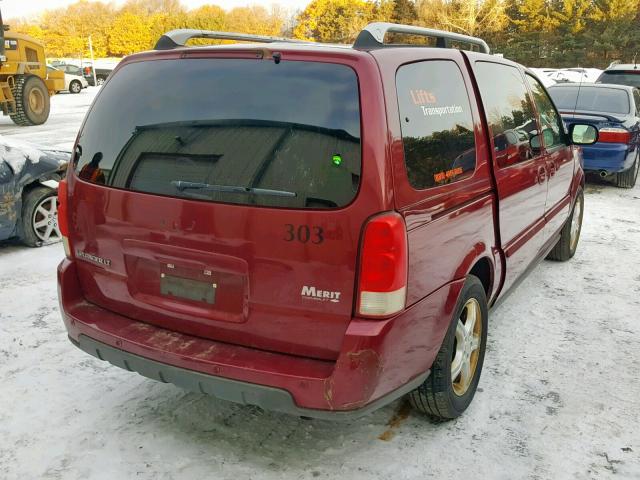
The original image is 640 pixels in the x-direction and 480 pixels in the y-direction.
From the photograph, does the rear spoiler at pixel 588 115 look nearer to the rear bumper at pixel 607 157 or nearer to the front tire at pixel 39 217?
the rear bumper at pixel 607 157

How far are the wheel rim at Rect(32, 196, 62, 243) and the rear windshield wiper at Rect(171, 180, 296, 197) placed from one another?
3928 mm

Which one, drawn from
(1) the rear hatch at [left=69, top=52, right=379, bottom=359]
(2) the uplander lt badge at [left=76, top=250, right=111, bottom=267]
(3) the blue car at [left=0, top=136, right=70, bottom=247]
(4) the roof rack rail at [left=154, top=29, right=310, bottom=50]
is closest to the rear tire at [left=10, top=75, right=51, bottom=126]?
(3) the blue car at [left=0, top=136, right=70, bottom=247]

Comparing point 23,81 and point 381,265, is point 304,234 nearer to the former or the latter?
point 381,265

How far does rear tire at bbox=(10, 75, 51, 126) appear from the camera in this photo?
641 inches

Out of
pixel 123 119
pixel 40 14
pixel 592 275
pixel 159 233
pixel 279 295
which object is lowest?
pixel 592 275

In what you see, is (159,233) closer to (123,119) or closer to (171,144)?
(171,144)

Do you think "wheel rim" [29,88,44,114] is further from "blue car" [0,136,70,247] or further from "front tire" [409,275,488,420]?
"front tire" [409,275,488,420]

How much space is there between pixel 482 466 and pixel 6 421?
90.9 inches

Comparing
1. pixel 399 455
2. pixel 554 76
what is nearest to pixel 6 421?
pixel 399 455

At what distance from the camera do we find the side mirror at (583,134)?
495 centimetres

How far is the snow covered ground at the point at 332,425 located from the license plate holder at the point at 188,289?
2.50 ft

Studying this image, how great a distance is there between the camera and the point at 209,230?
236 cm

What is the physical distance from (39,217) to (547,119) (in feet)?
15.7

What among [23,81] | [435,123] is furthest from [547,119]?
[23,81]
